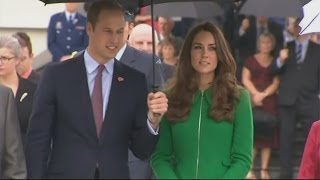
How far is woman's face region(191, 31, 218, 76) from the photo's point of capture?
5188 millimetres

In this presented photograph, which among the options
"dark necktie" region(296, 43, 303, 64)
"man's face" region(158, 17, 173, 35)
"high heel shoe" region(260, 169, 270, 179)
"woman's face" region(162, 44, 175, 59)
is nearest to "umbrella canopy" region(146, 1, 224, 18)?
"woman's face" region(162, 44, 175, 59)

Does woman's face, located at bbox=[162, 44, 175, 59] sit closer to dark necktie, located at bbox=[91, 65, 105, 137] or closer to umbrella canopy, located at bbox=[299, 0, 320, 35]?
→ umbrella canopy, located at bbox=[299, 0, 320, 35]

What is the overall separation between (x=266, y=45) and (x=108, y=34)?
20.4 ft

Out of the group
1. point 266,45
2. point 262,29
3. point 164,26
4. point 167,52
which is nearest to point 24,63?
point 167,52

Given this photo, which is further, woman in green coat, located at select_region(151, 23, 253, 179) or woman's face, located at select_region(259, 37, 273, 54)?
woman's face, located at select_region(259, 37, 273, 54)

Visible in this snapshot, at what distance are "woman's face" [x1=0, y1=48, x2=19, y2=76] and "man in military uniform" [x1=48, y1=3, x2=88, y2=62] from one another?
4274 mm

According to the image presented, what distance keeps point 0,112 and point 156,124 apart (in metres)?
1.08

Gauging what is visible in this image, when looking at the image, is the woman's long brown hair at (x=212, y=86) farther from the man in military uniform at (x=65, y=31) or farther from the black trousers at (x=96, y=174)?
the man in military uniform at (x=65, y=31)

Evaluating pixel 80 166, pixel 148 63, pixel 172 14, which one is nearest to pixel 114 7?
pixel 80 166

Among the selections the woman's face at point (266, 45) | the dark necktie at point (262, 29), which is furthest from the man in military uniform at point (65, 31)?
the dark necktie at point (262, 29)

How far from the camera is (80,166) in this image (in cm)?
472

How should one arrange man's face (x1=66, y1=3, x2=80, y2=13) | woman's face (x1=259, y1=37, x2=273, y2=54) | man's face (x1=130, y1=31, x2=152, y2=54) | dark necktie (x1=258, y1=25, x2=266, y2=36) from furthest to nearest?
dark necktie (x1=258, y1=25, x2=266, y2=36)
man's face (x1=66, y1=3, x2=80, y2=13)
woman's face (x1=259, y1=37, x2=273, y2=54)
man's face (x1=130, y1=31, x2=152, y2=54)

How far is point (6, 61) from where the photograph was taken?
6848 millimetres

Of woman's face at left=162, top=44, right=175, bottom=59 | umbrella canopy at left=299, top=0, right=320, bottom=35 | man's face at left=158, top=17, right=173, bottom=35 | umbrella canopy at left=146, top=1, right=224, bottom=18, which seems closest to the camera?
umbrella canopy at left=299, top=0, right=320, bottom=35
